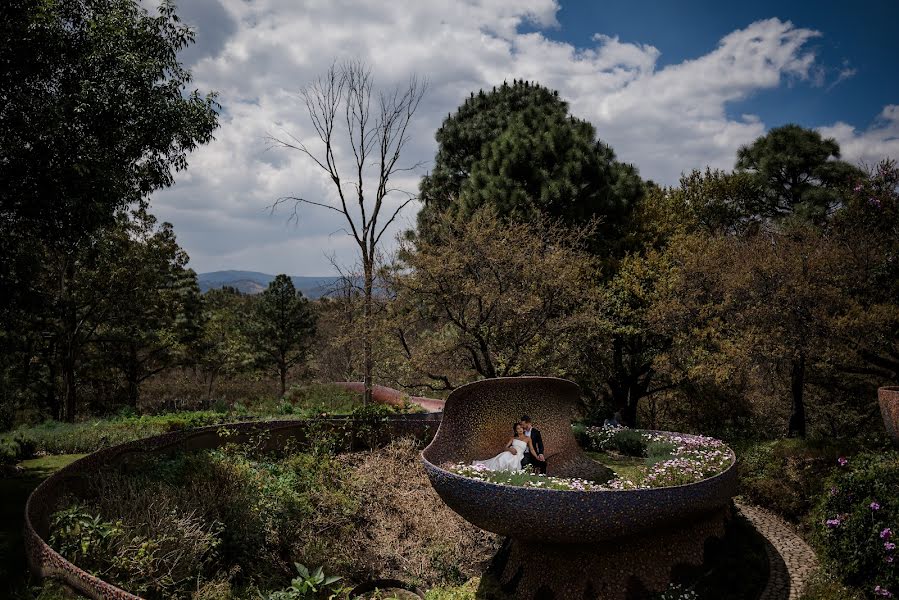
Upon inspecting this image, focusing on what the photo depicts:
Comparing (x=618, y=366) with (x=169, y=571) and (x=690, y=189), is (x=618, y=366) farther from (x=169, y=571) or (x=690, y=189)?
(x=169, y=571)

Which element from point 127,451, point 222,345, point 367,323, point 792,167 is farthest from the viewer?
point 222,345

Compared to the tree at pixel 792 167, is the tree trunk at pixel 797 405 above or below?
below

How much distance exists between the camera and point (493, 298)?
1366 centimetres

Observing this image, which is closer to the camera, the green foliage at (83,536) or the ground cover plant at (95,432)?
the green foliage at (83,536)

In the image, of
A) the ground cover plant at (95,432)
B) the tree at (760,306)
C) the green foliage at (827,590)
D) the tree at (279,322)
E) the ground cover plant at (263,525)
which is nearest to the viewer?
the ground cover plant at (263,525)

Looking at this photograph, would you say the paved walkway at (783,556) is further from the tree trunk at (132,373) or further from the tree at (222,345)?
the tree trunk at (132,373)

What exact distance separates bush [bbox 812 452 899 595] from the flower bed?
1522 mm

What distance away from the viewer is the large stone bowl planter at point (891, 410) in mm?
9312

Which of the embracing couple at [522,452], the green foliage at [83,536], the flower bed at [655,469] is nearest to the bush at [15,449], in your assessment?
the green foliage at [83,536]

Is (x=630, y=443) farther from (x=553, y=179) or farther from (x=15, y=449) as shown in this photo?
(x=15, y=449)

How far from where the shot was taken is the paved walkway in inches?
331

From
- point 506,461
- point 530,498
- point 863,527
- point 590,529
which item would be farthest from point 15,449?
point 863,527

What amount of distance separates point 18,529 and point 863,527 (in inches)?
458

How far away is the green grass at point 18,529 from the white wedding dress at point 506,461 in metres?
6.24
